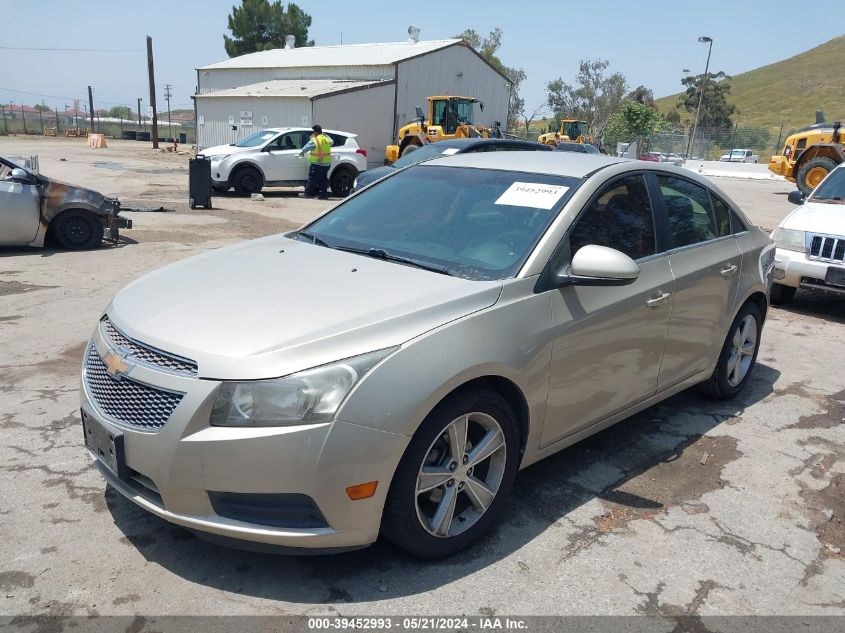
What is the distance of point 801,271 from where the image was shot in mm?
7551

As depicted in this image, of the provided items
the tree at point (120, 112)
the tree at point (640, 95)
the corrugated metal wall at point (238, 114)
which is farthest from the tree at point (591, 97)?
the tree at point (120, 112)

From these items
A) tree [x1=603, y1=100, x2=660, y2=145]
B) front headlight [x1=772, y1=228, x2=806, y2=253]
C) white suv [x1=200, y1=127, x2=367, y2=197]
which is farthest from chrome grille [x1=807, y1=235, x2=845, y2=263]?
tree [x1=603, y1=100, x2=660, y2=145]

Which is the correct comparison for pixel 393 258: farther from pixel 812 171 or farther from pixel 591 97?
pixel 591 97

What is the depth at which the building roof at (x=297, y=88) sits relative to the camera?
31058 mm

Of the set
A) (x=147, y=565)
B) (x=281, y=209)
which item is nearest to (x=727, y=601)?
(x=147, y=565)

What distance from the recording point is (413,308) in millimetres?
2898

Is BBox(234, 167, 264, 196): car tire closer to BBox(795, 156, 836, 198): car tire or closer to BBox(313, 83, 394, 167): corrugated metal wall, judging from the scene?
BBox(313, 83, 394, 167): corrugated metal wall

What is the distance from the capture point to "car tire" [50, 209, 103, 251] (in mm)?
9688

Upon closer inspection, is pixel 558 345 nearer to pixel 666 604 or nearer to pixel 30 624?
pixel 666 604

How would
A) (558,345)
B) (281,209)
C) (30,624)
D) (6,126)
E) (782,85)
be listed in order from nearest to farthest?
(30,624), (558,345), (281,209), (6,126), (782,85)

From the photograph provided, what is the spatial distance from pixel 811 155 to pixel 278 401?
A: 22.4m

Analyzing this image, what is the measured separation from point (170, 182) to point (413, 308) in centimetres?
2048

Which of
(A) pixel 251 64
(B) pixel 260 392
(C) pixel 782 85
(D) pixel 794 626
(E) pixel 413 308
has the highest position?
(C) pixel 782 85

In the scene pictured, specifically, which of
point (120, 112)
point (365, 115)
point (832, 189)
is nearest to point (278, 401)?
point (832, 189)
